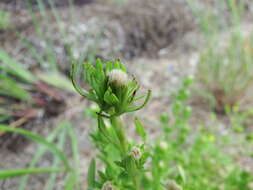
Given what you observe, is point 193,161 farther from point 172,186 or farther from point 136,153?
point 136,153

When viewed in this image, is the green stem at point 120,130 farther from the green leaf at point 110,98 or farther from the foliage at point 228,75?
the foliage at point 228,75

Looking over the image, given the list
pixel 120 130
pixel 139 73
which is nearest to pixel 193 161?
pixel 120 130

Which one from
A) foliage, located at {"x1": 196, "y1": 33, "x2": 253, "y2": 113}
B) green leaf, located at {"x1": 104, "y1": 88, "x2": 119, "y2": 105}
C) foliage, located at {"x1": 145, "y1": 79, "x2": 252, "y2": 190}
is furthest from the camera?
foliage, located at {"x1": 196, "y1": 33, "x2": 253, "y2": 113}

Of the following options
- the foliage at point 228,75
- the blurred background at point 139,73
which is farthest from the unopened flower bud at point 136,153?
the foliage at point 228,75

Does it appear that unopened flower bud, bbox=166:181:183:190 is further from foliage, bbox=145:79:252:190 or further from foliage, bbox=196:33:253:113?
foliage, bbox=196:33:253:113

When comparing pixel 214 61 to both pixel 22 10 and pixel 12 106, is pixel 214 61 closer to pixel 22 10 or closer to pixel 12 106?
pixel 12 106

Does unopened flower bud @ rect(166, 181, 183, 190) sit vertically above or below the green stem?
below

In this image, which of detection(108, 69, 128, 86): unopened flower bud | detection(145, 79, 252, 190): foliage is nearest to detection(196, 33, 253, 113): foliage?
detection(145, 79, 252, 190): foliage
